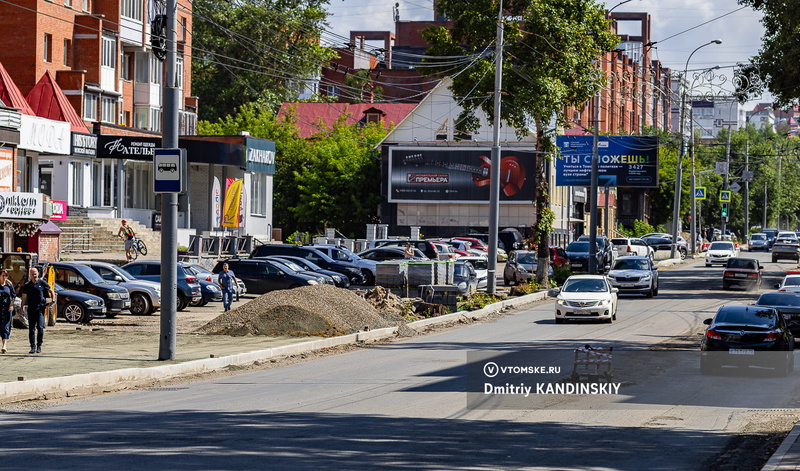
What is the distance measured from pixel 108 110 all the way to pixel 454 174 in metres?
26.7

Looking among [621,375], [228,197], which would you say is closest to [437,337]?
[621,375]

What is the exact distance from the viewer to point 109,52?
65.4 meters

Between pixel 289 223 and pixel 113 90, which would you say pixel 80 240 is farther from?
pixel 289 223

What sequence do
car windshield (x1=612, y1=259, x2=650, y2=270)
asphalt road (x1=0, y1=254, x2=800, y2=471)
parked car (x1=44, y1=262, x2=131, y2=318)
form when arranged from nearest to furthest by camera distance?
asphalt road (x1=0, y1=254, x2=800, y2=471), parked car (x1=44, y1=262, x2=131, y2=318), car windshield (x1=612, y1=259, x2=650, y2=270)

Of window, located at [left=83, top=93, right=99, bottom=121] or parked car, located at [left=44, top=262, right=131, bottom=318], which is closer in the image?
parked car, located at [left=44, top=262, right=131, bottom=318]

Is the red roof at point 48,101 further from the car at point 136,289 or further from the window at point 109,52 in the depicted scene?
the car at point 136,289

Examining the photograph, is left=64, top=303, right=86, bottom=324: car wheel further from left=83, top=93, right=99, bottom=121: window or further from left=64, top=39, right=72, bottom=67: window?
left=64, top=39, right=72, bottom=67: window

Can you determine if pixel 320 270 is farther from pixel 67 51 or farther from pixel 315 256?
pixel 67 51

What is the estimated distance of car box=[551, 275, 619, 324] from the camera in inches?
1252

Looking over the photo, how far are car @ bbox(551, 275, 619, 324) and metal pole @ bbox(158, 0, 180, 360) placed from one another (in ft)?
47.2

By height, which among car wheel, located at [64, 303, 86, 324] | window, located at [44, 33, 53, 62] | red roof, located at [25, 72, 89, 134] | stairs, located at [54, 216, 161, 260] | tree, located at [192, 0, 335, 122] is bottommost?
car wheel, located at [64, 303, 86, 324]

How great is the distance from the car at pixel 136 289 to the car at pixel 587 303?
11961mm

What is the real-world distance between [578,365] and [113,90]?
52070 millimetres

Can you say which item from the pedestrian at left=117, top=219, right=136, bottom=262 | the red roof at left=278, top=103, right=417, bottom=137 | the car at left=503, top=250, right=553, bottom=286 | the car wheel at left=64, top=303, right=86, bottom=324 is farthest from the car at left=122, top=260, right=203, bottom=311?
the red roof at left=278, top=103, right=417, bottom=137
